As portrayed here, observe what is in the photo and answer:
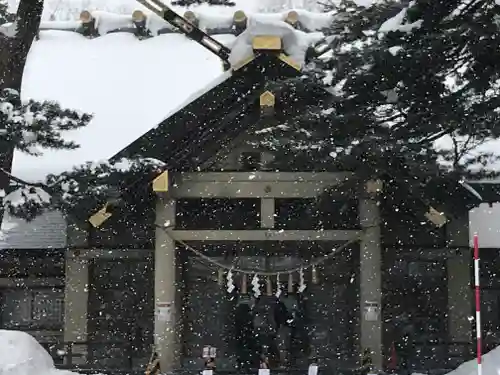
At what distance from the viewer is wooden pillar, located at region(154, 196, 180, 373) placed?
424 inches

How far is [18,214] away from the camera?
10.2 m

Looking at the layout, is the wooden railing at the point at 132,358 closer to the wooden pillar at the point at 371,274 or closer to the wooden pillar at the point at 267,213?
the wooden pillar at the point at 371,274

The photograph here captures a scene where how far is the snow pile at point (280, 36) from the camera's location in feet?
37.8

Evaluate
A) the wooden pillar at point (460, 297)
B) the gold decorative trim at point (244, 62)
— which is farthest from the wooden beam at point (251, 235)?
the gold decorative trim at point (244, 62)

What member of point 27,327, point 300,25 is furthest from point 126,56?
point 27,327

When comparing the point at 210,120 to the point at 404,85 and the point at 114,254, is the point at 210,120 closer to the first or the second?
the point at 114,254

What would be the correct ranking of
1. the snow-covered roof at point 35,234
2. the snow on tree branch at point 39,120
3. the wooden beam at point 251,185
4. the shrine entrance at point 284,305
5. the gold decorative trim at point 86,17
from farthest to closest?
the gold decorative trim at point 86,17, the snow-covered roof at point 35,234, the shrine entrance at point 284,305, the wooden beam at point 251,185, the snow on tree branch at point 39,120

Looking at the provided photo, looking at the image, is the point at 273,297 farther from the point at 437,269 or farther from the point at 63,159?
the point at 63,159

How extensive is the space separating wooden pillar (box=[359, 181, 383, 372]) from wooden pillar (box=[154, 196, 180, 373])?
308cm

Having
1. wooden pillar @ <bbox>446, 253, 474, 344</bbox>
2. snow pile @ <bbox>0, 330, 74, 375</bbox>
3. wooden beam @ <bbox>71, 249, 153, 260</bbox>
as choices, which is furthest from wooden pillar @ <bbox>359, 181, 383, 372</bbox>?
snow pile @ <bbox>0, 330, 74, 375</bbox>

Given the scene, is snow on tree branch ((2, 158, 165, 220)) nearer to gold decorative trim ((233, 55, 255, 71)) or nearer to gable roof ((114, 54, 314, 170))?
gable roof ((114, 54, 314, 170))

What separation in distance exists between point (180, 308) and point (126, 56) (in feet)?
38.1

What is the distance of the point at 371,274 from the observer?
10.9 meters

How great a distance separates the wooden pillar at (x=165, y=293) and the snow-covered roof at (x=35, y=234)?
2618mm
